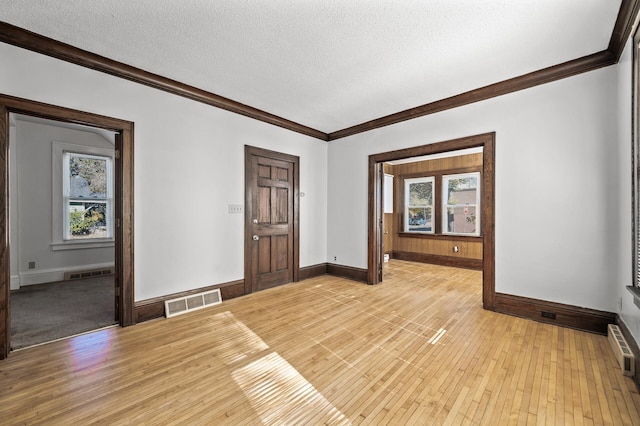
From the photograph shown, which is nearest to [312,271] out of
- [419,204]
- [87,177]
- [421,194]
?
[419,204]

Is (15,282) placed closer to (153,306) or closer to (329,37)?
(153,306)

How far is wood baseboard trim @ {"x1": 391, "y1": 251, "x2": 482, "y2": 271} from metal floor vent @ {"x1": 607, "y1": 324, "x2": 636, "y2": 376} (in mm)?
3606

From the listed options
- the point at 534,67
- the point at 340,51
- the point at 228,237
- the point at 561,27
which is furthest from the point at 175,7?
the point at 534,67

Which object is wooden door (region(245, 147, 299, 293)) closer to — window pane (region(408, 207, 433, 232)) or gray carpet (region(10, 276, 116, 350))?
gray carpet (region(10, 276, 116, 350))

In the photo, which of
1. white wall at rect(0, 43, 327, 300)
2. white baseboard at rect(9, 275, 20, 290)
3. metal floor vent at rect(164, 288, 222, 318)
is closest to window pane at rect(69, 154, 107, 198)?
white baseboard at rect(9, 275, 20, 290)

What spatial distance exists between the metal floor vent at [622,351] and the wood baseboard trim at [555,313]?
0.67 feet

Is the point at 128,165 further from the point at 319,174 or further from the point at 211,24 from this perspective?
the point at 319,174

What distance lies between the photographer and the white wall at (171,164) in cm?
261

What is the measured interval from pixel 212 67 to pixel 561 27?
335 centimetres

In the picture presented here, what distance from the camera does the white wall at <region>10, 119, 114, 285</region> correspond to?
4582 millimetres

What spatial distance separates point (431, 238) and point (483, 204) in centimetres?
286

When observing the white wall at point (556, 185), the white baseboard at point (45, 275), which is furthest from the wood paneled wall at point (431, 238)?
the white baseboard at point (45, 275)

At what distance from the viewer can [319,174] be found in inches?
212

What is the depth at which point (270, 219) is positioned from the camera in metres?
4.52
